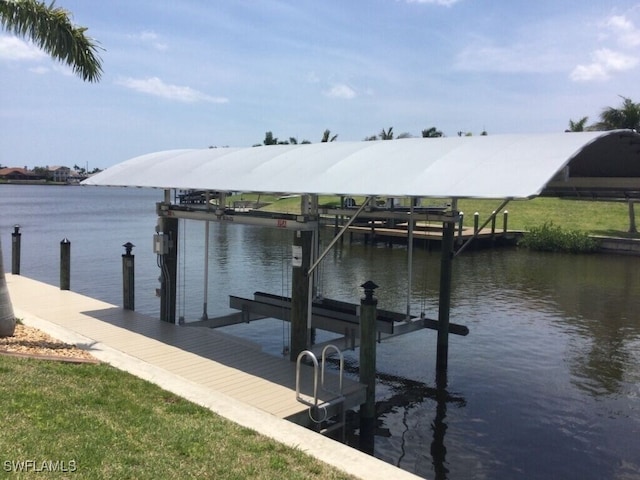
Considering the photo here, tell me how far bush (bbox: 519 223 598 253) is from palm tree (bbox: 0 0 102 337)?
31.1m

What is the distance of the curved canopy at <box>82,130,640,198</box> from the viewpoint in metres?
6.63

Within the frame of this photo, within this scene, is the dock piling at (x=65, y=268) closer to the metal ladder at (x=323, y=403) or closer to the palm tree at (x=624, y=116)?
the metal ladder at (x=323, y=403)

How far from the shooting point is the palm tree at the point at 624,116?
5178cm

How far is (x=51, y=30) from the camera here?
31.1ft

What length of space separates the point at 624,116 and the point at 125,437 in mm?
56045

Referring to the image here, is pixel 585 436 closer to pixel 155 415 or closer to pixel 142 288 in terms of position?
pixel 155 415

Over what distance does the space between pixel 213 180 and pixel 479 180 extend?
513 centimetres

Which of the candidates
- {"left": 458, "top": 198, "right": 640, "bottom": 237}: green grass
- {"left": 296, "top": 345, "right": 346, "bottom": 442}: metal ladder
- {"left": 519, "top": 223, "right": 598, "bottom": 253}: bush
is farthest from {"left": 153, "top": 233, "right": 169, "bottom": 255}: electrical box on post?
{"left": 458, "top": 198, "right": 640, "bottom": 237}: green grass

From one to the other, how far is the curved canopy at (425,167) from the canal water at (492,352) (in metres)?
3.84

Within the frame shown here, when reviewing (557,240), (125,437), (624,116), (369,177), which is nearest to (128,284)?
(369,177)

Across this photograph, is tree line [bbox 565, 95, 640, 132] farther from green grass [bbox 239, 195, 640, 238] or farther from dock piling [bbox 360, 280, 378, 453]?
dock piling [bbox 360, 280, 378, 453]

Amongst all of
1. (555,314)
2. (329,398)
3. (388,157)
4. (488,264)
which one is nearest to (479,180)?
(388,157)

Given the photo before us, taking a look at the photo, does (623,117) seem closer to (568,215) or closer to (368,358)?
(568,215)

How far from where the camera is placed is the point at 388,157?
342 inches
